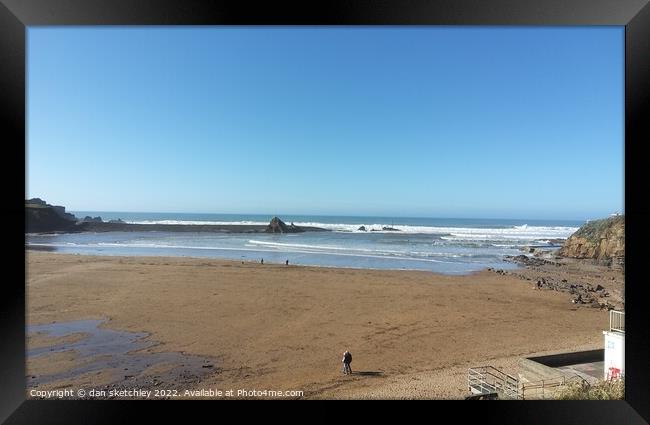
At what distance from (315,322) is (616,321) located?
467cm

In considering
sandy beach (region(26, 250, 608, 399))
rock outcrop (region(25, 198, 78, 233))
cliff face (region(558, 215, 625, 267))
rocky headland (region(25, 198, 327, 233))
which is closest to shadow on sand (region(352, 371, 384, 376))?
sandy beach (region(26, 250, 608, 399))

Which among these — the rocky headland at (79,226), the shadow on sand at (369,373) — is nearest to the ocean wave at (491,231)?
the rocky headland at (79,226)

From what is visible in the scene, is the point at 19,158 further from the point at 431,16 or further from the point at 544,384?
the point at 544,384

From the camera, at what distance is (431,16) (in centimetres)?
216

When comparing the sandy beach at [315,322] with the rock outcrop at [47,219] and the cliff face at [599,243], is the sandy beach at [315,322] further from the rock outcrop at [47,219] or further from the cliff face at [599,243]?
the rock outcrop at [47,219]

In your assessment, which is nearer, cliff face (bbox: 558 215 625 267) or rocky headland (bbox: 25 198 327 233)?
cliff face (bbox: 558 215 625 267)

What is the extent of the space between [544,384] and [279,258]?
11925 mm

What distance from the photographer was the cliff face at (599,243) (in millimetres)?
13820

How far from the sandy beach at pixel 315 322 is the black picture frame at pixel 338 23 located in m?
0.57

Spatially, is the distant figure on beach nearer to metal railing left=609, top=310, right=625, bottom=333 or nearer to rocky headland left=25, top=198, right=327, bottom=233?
metal railing left=609, top=310, right=625, bottom=333

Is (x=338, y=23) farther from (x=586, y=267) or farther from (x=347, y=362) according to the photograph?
(x=586, y=267)

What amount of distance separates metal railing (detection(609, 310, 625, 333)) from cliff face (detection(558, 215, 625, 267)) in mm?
12001

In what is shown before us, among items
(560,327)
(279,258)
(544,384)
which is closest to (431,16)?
(544,384)

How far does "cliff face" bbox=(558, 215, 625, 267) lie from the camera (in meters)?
13.8
